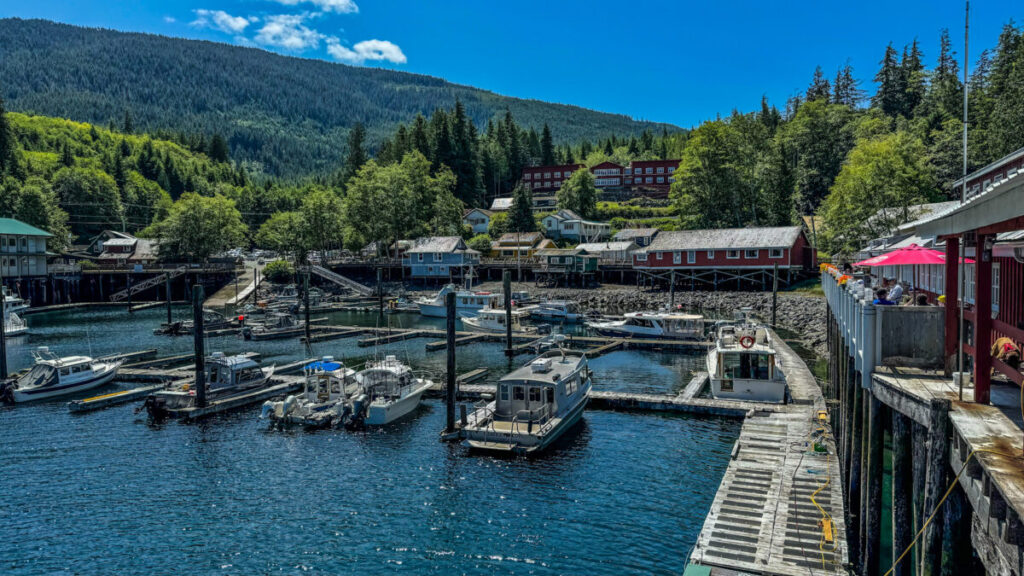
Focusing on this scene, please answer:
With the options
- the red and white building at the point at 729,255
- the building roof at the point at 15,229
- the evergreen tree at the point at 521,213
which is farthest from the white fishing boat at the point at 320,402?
the evergreen tree at the point at 521,213

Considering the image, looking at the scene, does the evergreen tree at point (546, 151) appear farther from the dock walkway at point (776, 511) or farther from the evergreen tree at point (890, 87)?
the dock walkway at point (776, 511)

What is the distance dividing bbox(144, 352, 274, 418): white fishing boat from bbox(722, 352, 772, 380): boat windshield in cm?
2378

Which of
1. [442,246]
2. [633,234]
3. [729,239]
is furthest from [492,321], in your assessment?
[633,234]

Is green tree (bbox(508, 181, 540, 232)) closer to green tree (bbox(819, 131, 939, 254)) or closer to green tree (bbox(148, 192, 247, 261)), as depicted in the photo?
green tree (bbox(148, 192, 247, 261))

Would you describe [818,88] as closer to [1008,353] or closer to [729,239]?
[729,239]

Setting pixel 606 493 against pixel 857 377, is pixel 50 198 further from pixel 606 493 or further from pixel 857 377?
pixel 857 377

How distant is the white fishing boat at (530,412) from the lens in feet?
78.4

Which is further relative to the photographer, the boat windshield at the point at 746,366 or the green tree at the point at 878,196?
the green tree at the point at 878,196

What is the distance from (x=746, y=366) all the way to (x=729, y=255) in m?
47.0

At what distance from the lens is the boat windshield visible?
92.2 ft

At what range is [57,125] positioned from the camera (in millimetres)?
190250

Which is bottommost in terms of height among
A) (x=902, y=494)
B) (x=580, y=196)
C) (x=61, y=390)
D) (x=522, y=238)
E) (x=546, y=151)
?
(x=61, y=390)

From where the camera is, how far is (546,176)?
150000 mm

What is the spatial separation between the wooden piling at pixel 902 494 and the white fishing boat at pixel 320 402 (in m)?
22.4
